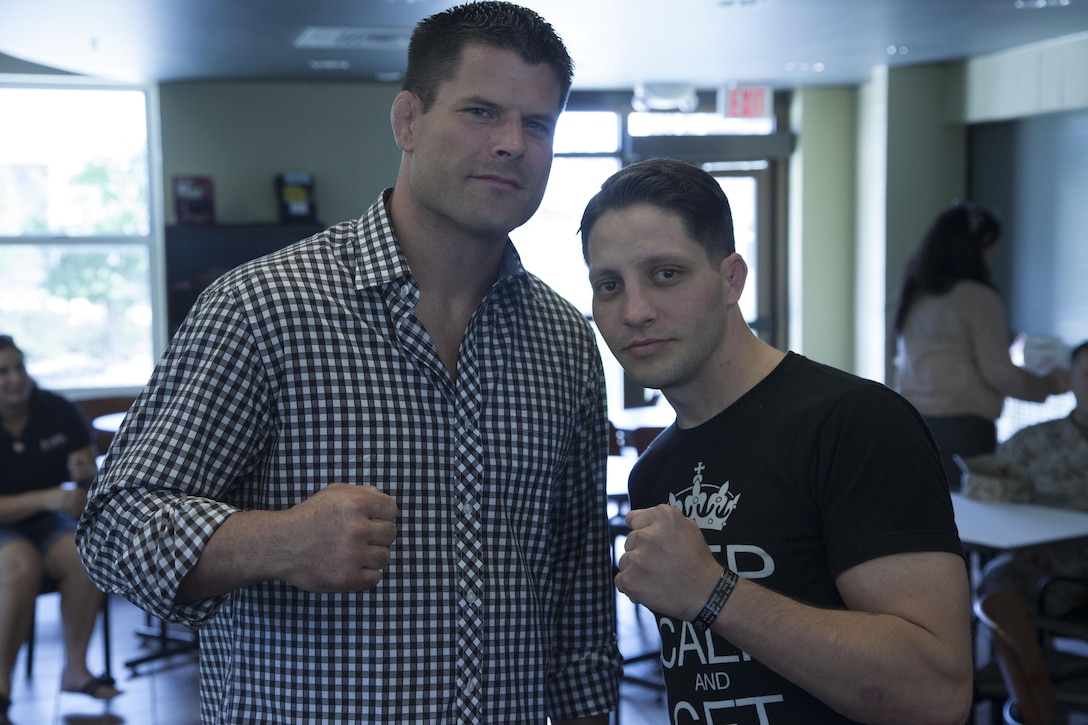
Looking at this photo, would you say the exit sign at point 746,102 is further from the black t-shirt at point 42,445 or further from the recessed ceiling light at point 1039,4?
the black t-shirt at point 42,445

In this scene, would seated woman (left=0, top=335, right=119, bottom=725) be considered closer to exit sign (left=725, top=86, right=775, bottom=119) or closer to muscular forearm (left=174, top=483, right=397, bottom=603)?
muscular forearm (left=174, top=483, right=397, bottom=603)

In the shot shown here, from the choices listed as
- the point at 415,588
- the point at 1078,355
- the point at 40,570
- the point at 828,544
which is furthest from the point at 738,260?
the point at 40,570

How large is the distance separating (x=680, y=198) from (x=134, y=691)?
4010mm

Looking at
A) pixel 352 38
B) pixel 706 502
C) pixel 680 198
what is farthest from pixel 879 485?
pixel 352 38

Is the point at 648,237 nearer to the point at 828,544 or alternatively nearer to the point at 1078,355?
the point at 828,544

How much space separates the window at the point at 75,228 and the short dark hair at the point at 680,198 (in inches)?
311

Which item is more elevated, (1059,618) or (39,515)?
(39,515)

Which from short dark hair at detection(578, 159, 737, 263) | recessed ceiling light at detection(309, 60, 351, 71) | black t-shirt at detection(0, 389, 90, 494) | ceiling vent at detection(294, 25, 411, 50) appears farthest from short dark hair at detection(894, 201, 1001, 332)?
recessed ceiling light at detection(309, 60, 351, 71)

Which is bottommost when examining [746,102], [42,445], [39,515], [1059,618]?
[1059,618]

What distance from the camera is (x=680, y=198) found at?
142 cm

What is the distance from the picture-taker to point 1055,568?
3.73 meters

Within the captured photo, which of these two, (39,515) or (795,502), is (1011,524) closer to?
(795,502)

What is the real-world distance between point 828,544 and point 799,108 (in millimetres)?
8518

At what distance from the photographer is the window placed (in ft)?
27.6
